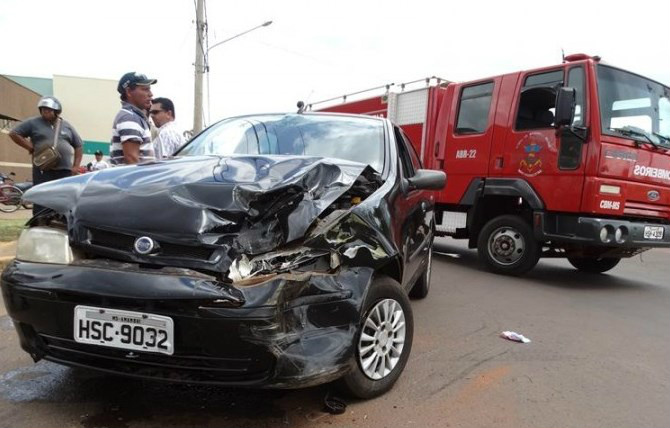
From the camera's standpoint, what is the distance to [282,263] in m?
2.19

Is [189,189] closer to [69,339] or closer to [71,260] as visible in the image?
[71,260]

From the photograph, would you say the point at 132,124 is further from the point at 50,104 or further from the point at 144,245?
the point at 144,245

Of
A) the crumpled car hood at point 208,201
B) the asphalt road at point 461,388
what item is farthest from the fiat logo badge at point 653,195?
the crumpled car hood at point 208,201

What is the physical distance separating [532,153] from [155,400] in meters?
5.29

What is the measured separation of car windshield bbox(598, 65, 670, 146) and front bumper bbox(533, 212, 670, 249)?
105cm

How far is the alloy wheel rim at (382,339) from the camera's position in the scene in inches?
102

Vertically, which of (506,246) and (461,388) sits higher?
(506,246)

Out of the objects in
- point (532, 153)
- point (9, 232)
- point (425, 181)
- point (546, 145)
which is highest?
point (546, 145)

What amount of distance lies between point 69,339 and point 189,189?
2.71 ft

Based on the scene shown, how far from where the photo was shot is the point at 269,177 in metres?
2.46

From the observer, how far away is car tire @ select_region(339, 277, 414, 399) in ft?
8.33

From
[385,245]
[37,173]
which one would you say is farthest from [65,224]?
[37,173]

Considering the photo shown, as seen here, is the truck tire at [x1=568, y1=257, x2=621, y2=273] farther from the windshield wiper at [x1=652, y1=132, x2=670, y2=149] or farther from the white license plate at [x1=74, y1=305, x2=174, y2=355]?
the white license plate at [x1=74, y1=305, x2=174, y2=355]

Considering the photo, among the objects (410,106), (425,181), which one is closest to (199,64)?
(410,106)
